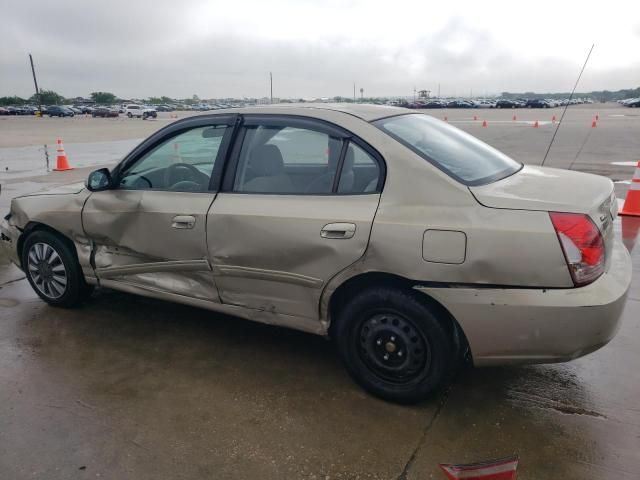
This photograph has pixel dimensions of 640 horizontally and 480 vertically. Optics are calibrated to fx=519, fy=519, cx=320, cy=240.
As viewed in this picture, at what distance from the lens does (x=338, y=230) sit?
9.14 feet

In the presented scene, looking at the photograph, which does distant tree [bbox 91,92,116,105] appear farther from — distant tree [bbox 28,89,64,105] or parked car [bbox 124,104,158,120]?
parked car [bbox 124,104,158,120]

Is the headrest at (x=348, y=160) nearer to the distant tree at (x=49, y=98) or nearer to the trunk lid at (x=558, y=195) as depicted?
the trunk lid at (x=558, y=195)

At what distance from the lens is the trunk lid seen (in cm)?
250

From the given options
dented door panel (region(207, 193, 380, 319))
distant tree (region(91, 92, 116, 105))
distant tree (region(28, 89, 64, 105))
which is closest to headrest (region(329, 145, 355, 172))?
dented door panel (region(207, 193, 380, 319))

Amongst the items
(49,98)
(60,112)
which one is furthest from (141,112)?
(49,98)

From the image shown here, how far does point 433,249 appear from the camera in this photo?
2557 mm

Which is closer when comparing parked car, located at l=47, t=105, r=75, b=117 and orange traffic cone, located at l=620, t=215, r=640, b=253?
orange traffic cone, located at l=620, t=215, r=640, b=253

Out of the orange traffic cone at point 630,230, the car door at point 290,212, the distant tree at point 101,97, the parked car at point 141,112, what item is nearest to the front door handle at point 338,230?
the car door at point 290,212

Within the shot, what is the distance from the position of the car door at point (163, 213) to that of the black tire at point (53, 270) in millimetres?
304

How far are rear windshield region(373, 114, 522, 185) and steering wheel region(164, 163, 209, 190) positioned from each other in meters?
1.25

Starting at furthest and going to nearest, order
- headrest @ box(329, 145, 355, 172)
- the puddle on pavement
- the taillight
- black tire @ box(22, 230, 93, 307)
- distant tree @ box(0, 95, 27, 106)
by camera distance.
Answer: distant tree @ box(0, 95, 27, 106)
the puddle on pavement
black tire @ box(22, 230, 93, 307)
headrest @ box(329, 145, 355, 172)
the taillight

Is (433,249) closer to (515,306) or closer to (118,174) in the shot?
(515,306)

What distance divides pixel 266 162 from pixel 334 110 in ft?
1.80

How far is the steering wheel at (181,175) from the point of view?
3434 millimetres
